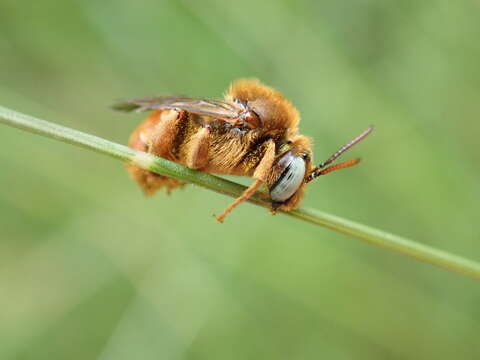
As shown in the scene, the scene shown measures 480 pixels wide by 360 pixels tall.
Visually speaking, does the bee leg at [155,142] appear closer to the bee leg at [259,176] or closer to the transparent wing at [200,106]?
the transparent wing at [200,106]

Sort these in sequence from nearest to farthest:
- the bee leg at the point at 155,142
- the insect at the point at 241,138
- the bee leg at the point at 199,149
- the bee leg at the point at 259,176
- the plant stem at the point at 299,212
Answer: the plant stem at the point at 299,212 → the bee leg at the point at 259,176 → the insect at the point at 241,138 → the bee leg at the point at 199,149 → the bee leg at the point at 155,142

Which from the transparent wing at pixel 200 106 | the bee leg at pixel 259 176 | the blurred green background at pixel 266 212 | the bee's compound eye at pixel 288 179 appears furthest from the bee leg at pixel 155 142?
the blurred green background at pixel 266 212

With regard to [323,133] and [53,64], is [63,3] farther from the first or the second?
[323,133]

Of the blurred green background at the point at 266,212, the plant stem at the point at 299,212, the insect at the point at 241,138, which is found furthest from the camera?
the blurred green background at the point at 266,212

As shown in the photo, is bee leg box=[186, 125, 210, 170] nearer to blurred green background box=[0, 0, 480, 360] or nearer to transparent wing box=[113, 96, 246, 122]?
transparent wing box=[113, 96, 246, 122]

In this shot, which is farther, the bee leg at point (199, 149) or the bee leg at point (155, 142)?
the bee leg at point (155, 142)

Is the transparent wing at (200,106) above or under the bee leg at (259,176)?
above

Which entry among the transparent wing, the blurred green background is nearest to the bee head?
the transparent wing
